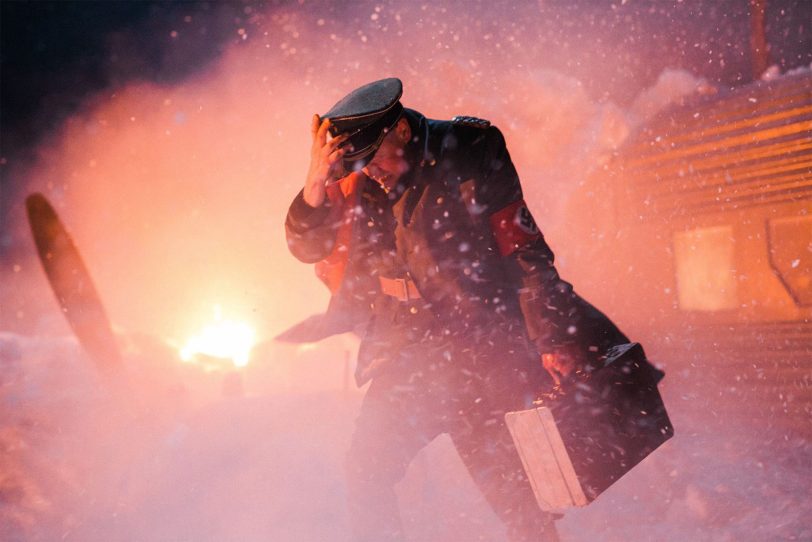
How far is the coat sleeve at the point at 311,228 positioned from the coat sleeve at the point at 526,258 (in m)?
0.50

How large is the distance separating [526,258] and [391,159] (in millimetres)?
550

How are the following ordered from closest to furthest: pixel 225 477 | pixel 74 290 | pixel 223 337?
pixel 225 477
pixel 74 290
pixel 223 337

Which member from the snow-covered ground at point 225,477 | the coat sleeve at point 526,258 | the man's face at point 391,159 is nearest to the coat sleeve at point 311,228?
the man's face at point 391,159

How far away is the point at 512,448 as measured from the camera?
76.3 inches

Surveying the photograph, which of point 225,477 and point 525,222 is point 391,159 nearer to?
point 525,222

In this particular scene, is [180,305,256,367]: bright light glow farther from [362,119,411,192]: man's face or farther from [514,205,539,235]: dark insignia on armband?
[514,205,539,235]: dark insignia on armband

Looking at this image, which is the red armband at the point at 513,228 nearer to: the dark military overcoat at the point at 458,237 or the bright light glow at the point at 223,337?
the dark military overcoat at the point at 458,237

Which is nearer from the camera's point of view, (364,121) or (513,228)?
(364,121)

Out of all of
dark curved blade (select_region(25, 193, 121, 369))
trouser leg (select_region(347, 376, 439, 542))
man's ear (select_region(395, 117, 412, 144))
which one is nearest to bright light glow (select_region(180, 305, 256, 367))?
dark curved blade (select_region(25, 193, 121, 369))

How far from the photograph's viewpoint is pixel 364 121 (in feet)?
5.46

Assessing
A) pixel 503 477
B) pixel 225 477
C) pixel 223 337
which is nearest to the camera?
pixel 503 477

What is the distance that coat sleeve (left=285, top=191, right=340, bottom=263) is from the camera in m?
1.76

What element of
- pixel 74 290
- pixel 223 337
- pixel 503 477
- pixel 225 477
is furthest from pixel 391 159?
pixel 223 337

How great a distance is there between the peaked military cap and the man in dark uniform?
0.02 meters
